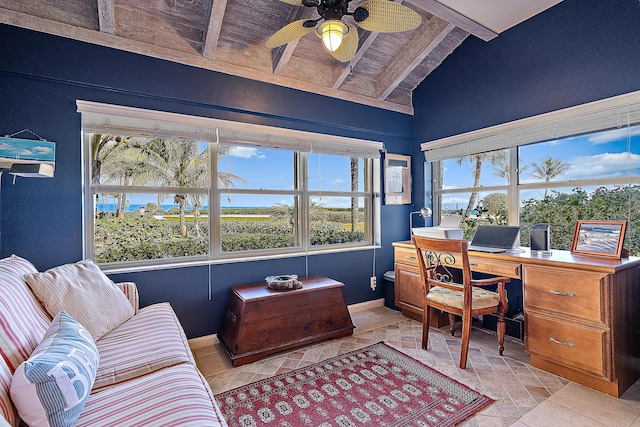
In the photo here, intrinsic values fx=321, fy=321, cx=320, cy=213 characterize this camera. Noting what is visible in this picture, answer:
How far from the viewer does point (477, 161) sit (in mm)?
3529

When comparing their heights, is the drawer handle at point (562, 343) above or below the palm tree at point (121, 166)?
below

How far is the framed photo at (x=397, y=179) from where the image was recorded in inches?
157

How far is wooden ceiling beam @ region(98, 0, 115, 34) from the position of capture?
2236mm

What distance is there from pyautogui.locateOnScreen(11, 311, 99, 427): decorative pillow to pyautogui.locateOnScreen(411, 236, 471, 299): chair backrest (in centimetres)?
214

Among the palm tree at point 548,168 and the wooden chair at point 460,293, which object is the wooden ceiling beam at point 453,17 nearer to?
the palm tree at point 548,168

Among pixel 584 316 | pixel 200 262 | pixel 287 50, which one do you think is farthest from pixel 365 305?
pixel 287 50

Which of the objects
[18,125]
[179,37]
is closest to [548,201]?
[179,37]

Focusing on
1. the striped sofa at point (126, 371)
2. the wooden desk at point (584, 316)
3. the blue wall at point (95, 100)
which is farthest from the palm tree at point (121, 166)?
the wooden desk at point (584, 316)

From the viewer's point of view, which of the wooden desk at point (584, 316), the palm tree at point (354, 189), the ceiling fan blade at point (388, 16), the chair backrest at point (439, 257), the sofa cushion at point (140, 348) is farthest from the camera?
the palm tree at point (354, 189)

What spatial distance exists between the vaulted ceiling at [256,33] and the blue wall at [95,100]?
11cm

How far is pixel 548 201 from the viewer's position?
9.64 ft

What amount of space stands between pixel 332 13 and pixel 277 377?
7.81ft

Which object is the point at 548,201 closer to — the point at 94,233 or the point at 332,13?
the point at 332,13

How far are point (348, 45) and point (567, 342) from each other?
2.50 m
